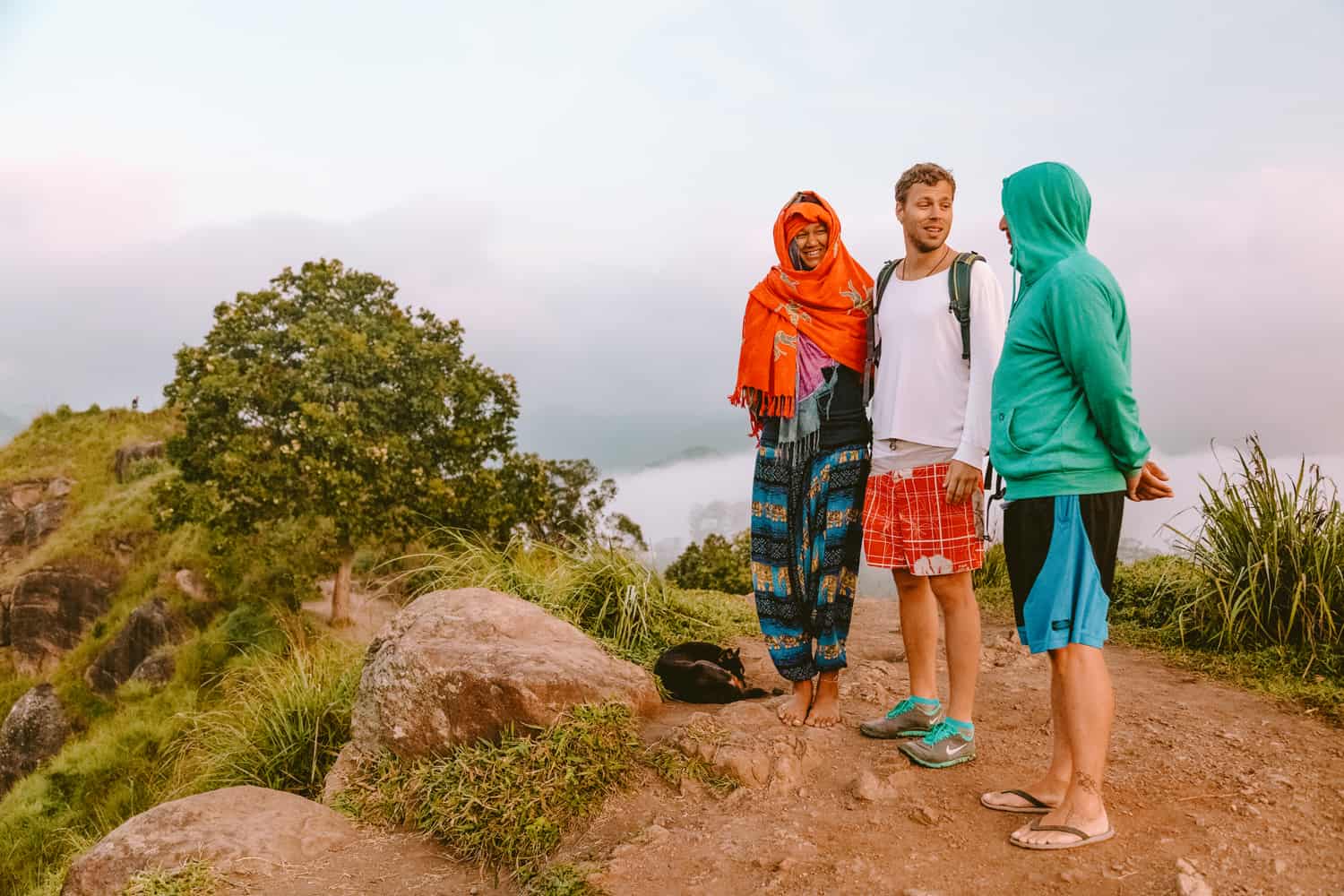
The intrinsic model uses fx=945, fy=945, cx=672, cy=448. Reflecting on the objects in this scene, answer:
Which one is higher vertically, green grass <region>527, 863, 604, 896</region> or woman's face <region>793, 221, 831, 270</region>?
woman's face <region>793, 221, 831, 270</region>

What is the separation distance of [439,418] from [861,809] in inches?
577

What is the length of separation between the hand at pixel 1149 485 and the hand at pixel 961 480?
0.51m

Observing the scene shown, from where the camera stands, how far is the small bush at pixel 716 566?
9.80 meters

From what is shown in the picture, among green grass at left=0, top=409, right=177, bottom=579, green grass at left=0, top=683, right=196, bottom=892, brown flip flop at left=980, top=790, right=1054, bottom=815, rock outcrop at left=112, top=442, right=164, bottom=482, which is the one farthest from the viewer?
rock outcrop at left=112, top=442, right=164, bottom=482

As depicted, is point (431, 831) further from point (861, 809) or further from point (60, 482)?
point (60, 482)

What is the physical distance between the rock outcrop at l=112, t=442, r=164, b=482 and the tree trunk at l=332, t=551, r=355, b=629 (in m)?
12.5

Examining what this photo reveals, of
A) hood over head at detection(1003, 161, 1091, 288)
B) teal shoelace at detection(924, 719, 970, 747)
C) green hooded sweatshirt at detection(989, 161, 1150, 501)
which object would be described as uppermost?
hood over head at detection(1003, 161, 1091, 288)

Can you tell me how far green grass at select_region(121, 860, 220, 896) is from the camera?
3604 mm

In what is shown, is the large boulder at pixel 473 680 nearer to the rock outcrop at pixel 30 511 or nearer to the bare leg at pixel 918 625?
the bare leg at pixel 918 625

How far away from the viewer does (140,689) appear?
19.1 meters

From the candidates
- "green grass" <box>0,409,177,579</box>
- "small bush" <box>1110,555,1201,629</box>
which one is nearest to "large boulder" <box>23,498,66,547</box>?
"green grass" <box>0,409,177,579</box>

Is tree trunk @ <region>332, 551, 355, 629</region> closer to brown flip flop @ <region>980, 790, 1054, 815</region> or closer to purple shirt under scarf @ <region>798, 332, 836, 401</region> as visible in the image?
purple shirt under scarf @ <region>798, 332, 836, 401</region>

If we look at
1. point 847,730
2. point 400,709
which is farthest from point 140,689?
point 847,730

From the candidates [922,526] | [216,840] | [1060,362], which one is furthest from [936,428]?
[216,840]
